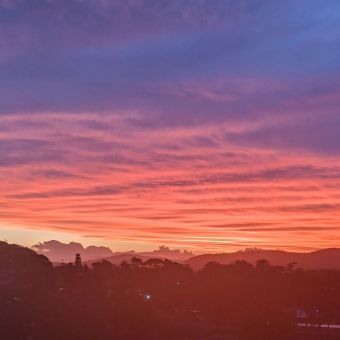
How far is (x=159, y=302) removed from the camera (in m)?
48.7

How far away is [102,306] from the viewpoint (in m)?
38.6

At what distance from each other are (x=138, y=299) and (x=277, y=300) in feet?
48.9

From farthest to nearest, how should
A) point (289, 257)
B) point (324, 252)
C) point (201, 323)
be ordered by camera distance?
point (324, 252) → point (289, 257) → point (201, 323)

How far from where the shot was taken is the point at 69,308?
36.3 metres

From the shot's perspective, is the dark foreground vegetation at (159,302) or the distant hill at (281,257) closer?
the dark foreground vegetation at (159,302)

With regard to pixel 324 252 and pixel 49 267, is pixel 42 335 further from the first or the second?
pixel 324 252

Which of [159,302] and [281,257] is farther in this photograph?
[281,257]

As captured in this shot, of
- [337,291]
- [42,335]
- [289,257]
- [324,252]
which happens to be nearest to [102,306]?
[42,335]

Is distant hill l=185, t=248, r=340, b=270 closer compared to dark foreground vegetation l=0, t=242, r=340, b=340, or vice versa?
dark foreground vegetation l=0, t=242, r=340, b=340

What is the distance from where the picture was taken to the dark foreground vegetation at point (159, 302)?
114 ft

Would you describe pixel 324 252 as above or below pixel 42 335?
above

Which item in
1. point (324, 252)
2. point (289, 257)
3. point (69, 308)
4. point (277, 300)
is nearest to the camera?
point (69, 308)

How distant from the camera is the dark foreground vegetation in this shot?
3481 centimetres

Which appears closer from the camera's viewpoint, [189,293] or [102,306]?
[102,306]
